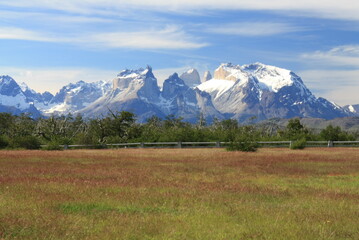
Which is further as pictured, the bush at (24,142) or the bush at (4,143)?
the bush at (4,143)

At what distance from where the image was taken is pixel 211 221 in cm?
1161

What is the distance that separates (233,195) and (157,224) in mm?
5719

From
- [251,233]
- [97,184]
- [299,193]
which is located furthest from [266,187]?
[251,233]

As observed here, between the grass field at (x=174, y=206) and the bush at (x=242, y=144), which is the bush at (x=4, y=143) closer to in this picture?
the bush at (x=242, y=144)

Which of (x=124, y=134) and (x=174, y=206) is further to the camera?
(x=124, y=134)

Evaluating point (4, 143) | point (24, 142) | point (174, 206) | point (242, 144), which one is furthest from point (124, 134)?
point (174, 206)

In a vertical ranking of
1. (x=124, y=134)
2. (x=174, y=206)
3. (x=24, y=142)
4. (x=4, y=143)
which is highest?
(x=124, y=134)

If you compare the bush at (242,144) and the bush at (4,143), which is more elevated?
the bush at (242,144)

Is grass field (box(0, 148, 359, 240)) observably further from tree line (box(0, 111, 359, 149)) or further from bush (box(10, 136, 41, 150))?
bush (box(10, 136, 41, 150))

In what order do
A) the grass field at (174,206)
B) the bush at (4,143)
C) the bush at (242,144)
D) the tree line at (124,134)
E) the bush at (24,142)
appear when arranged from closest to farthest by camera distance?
the grass field at (174,206), the bush at (242,144), the bush at (24,142), the bush at (4,143), the tree line at (124,134)

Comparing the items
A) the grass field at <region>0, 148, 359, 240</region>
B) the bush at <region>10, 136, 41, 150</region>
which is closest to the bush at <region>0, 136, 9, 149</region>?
the bush at <region>10, 136, 41, 150</region>

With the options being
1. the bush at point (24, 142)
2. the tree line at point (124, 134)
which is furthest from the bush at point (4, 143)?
the bush at point (24, 142)

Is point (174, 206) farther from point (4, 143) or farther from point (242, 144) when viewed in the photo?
point (4, 143)

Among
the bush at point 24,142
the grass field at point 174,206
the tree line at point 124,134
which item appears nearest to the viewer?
the grass field at point 174,206
